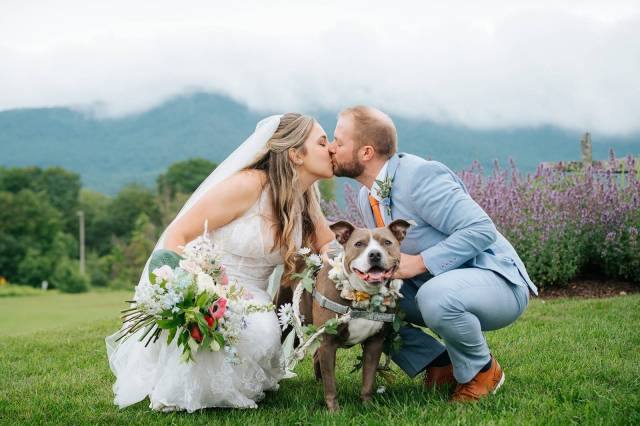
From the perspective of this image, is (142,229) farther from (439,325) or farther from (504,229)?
(439,325)

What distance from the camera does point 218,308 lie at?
3748 millimetres

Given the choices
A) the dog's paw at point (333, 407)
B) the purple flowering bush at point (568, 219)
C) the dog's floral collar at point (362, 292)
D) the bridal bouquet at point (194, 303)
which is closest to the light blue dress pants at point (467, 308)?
the dog's floral collar at point (362, 292)

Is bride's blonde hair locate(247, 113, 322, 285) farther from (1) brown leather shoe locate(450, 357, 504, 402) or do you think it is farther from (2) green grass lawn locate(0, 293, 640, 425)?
(1) brown leather shoe locate(450, 357, 504, 402)

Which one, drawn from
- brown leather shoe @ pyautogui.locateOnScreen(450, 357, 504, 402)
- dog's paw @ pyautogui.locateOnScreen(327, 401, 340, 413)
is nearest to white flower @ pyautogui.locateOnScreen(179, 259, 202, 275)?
dog's paw @ pyautogui.locateOnScreen(327, 401, 340, 413)

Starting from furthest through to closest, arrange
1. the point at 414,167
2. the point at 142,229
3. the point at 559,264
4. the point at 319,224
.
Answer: the point at 142,229 → the point at 559,264 → the point at 319,224 → the point at 414,167

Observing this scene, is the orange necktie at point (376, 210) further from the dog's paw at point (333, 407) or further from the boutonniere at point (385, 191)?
the dog's paw at point (333, 407)

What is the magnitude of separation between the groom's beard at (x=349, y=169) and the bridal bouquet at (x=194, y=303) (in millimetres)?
1075

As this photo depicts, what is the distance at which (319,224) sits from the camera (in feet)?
16.3

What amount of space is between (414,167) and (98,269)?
5293cm

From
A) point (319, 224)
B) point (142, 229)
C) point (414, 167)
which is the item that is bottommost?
point (142, 229)

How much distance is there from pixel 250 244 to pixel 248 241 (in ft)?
0.09

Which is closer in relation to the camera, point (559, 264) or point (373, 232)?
point (373, 232)

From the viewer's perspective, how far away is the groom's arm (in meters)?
3.87

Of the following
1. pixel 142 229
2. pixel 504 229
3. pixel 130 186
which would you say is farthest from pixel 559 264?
pixel 130 186
